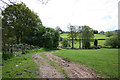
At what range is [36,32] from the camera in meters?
28.7

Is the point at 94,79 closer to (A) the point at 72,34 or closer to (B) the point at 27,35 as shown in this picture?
(B) the point at 27,35

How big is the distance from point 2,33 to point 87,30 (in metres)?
37.8

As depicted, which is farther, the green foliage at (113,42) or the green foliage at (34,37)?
the green foliage at (113,42)

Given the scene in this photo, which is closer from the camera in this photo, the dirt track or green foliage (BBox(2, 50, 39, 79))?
green foliage (BBox(2, 50, 39, 79))

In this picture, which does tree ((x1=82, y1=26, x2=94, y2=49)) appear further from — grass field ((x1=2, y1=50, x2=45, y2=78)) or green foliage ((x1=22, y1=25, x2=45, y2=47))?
grass field ((x1=2, y1=50, x2=45, y2=78))

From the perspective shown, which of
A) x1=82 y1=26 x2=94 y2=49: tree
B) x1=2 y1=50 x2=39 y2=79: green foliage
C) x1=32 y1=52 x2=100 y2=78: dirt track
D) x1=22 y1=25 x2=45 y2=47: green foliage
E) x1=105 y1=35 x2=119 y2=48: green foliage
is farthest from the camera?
x1=105 y1=35 x2=119 y2=48: green foliage

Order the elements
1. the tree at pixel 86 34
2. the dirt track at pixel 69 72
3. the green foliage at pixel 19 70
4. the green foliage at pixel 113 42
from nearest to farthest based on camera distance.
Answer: the green foliage at pixel 19 70 < the dirt track at pixel 69 72 < the tree at pixel 86 34 < the green foliage at pixel 113 42

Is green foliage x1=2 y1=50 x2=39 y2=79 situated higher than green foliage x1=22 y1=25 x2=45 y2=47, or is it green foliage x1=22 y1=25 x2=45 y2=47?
green foliage x1=22 y1=25 x2=45 y2=47

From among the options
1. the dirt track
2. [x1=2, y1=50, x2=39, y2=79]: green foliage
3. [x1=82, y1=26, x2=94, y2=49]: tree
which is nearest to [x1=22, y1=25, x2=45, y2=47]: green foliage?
[x1=2, y1=50, x2=39, y2=79]: green foliage

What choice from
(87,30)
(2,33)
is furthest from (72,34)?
(2,33)

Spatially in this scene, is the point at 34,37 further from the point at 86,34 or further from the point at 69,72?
the point at 86,34

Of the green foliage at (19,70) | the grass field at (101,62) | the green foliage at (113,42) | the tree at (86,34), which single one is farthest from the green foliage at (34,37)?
the green foliage at (113,42)

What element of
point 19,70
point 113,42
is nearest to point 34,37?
point 19,70

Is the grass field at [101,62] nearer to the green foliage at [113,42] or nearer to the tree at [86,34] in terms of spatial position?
the tree at [86,34]
